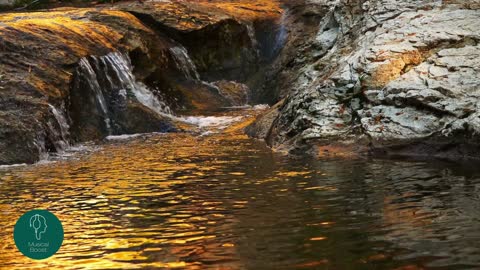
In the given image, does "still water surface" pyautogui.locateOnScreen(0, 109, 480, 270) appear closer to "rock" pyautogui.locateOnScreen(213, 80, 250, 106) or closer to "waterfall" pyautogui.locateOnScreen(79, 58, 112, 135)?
"waterfall" pyautogui.locateOnScreen(79, 58, 112, 135)

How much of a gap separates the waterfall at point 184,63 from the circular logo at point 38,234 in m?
12.7

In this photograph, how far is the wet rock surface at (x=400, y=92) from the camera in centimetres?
870

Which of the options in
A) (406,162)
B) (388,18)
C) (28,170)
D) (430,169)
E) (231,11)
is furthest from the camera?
(231,11)

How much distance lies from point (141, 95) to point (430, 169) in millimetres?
9938

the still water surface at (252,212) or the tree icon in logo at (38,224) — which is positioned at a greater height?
the tree icon in logo at (38,224)

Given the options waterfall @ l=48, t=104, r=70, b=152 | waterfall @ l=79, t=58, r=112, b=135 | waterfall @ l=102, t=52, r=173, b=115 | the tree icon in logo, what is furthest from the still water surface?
waterfall @ l=102, t=52, r=173, b=115

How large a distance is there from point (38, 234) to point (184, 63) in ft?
46.2

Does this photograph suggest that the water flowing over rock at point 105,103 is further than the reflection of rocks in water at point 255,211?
Yes

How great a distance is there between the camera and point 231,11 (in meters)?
21.2

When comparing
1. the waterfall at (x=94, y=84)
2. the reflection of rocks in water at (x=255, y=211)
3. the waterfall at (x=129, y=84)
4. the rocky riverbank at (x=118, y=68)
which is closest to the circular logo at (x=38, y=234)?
the reflection of rocks in water at (x=255, y=211)

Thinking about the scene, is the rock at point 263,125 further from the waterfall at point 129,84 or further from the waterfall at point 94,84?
the waterfall at point 94,84

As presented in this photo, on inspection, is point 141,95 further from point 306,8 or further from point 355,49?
point 306,8

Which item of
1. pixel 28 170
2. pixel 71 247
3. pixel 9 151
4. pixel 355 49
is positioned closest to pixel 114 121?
pixel 9 151

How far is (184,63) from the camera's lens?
Result: 750 inches
